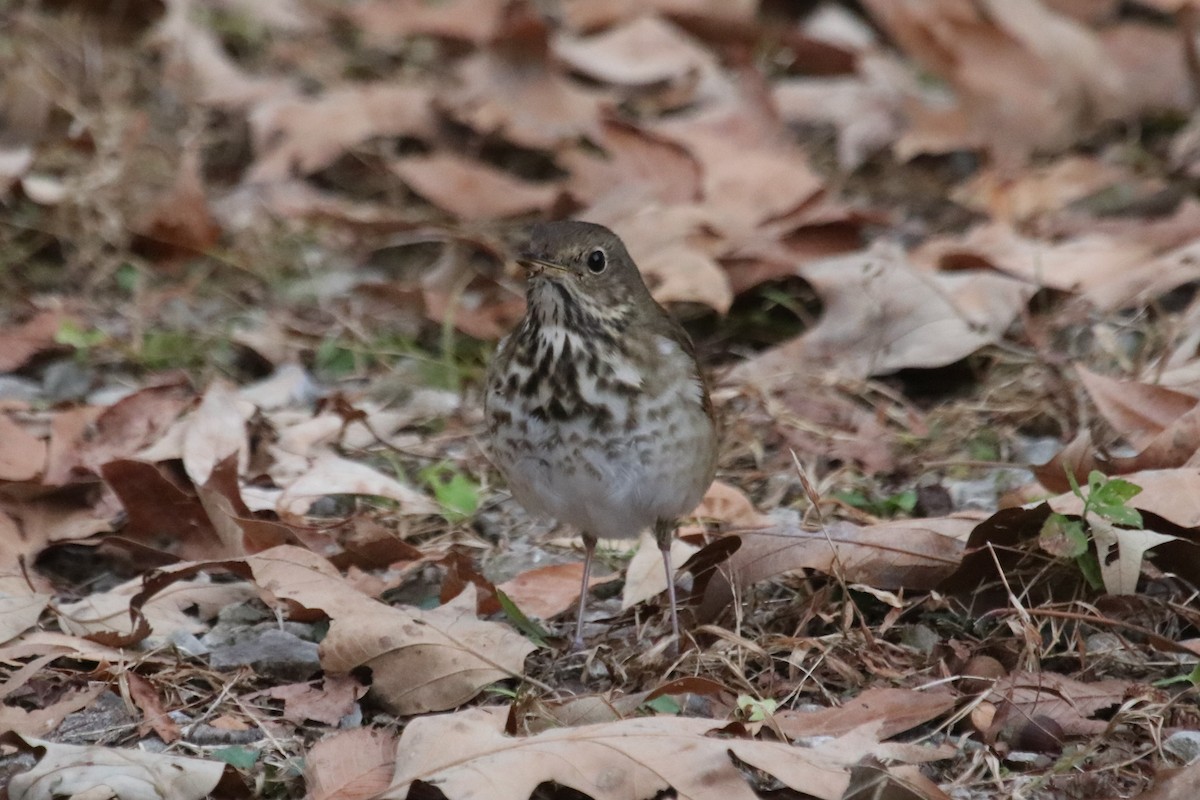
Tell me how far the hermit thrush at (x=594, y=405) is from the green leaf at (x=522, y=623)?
0.29 ft

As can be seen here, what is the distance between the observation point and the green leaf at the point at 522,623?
380cm

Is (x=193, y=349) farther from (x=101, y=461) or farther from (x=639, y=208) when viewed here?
(x=639, y=208)

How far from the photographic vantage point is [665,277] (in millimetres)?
5512

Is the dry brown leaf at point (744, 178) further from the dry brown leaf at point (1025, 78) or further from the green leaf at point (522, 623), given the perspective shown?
the green leaf at point (522, 623)

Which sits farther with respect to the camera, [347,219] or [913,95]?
[913,95]

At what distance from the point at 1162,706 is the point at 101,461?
2759 millimetres

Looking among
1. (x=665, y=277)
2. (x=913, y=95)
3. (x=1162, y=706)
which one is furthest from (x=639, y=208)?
(x=1162, y=706)

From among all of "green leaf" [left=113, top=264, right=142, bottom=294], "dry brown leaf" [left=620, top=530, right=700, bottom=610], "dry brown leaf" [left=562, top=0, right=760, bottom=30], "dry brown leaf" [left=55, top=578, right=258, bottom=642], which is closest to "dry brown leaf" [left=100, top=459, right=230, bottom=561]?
"dry brown leaf" [left=55, top=578, right=258, bottom=642]

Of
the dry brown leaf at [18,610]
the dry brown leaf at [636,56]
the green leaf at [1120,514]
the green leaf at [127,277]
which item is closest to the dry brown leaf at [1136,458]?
the green leaf at [1120,514]

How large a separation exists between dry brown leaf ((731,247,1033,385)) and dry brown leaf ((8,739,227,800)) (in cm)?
269

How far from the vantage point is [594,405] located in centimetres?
375

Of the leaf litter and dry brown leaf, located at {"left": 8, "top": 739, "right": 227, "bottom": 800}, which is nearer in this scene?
dry brown leaf, located at {"left": 8, "top": 739, "right": 227, "bottom": 800}

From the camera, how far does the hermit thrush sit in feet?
12.4

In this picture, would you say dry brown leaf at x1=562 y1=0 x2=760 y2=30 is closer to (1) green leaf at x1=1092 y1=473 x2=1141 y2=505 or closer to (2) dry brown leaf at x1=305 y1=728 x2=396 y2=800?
(1) green leaf at x1=1092 y1=473 x2=1141 y2=505
